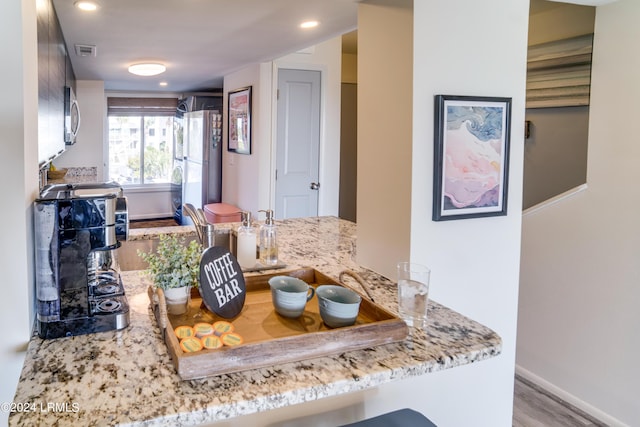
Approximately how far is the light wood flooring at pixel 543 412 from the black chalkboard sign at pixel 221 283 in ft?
6.69

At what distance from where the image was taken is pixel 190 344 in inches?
39.9

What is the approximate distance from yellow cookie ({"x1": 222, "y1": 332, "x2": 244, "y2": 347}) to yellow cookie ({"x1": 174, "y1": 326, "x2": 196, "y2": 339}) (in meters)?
0.08

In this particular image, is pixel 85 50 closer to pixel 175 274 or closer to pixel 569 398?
pixel 175 274

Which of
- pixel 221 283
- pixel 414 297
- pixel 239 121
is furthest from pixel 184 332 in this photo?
pixel 239 121

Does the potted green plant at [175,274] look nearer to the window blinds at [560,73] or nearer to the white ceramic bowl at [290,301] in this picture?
the white ceramic bowl at [290,301]

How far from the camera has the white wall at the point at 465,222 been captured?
1712mm

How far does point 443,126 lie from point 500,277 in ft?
2.37

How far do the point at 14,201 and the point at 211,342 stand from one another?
1.83ft

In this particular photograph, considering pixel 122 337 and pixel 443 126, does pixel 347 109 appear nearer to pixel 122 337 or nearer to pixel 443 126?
pixel 443 126

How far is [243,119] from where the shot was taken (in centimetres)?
471

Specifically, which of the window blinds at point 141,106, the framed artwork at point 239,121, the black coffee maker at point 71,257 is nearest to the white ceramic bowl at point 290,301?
the black coffee maker at point 71,257

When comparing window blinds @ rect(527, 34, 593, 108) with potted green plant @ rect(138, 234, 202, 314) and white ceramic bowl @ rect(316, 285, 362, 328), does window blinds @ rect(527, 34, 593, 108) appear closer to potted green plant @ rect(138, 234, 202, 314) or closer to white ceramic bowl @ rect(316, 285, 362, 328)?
white ceramic bowl @ rect(316, 285, 362, 328)

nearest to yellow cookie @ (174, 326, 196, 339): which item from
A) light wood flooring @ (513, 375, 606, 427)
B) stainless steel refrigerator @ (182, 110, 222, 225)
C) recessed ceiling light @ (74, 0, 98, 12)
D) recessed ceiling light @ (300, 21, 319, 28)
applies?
recessed ceiling light @ (74, 0, 98, 12)

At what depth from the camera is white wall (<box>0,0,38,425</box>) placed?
1.03m
